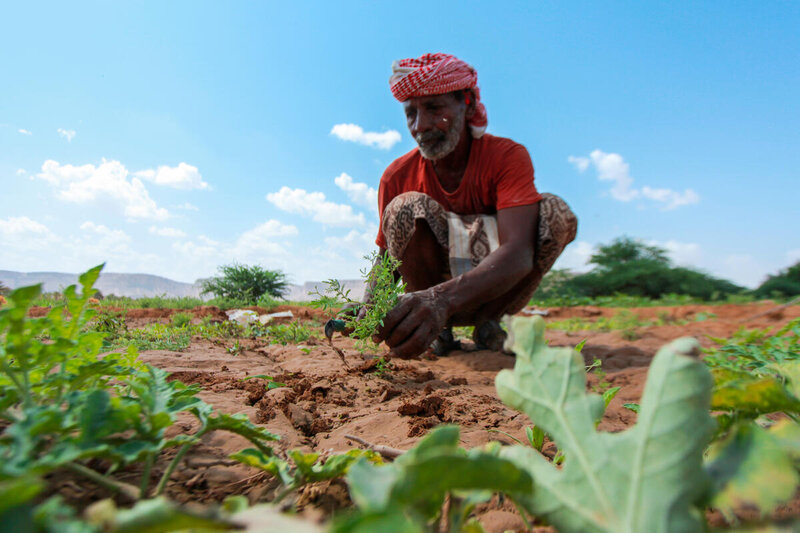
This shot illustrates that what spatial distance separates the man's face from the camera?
3623 mm

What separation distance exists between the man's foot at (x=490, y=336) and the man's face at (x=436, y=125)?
146 cm

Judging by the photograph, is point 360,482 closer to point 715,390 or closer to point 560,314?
point 715,390

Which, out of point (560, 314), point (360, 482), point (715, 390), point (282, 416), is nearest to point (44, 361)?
point (360, 482)

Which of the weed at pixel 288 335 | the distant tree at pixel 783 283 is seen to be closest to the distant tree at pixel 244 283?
the weed at pixel 288 335

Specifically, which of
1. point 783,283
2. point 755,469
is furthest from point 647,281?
point 755,469

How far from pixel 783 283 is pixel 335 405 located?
801 inches

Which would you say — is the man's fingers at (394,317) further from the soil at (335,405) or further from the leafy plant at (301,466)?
the leafy plant at (301,466)

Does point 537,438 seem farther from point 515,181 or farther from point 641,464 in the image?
point 515,181

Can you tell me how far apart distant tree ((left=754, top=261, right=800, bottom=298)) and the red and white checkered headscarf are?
667 inches

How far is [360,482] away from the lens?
0.52m

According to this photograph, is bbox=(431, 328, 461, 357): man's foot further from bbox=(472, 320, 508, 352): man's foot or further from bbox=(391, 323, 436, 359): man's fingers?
bbox=(391, 323, 436, 359): man's fingers

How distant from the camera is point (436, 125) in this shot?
11.9ft

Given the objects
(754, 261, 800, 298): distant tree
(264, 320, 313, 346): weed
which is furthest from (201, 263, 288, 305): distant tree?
(754, 261, 800, 298): distant tree

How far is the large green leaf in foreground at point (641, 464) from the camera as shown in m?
0.52
